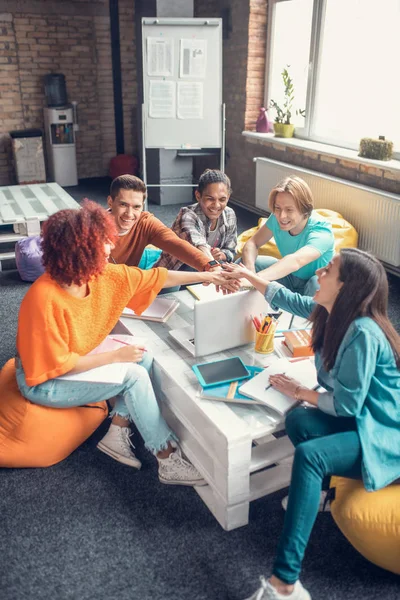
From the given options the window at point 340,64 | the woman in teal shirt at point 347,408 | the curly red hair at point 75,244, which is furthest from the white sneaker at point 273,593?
the window at point 340,64

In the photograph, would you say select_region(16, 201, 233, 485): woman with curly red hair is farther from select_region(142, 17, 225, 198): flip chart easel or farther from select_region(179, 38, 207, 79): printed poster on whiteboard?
select_region(179, 38, 207, 79): printed poster on whiteboard

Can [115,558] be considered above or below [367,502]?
below

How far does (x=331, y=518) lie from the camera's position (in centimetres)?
192

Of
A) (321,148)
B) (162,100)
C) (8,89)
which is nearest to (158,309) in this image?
(321,148)

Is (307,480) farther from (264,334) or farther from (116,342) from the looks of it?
(116,342)

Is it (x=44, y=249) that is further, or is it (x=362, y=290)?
(x=44, y=249)

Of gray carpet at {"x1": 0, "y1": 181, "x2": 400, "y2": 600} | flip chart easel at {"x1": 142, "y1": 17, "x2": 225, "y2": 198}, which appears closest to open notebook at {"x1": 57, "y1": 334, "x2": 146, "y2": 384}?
gray carpet at {"x1": 0, "y1": 181, "x2": 400, "y2": 600}

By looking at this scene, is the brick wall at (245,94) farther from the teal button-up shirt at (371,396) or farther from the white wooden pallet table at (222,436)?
the teal button-up shirt at (371,396)

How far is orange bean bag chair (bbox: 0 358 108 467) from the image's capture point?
6.80 feet

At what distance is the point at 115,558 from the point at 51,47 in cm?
670

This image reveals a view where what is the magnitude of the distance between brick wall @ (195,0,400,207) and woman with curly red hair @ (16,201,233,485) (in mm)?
3208

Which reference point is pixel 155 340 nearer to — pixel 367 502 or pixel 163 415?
pixel 163 415

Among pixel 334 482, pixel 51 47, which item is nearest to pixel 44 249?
pixel 334 482

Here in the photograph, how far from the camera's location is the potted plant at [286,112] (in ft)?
17.1
